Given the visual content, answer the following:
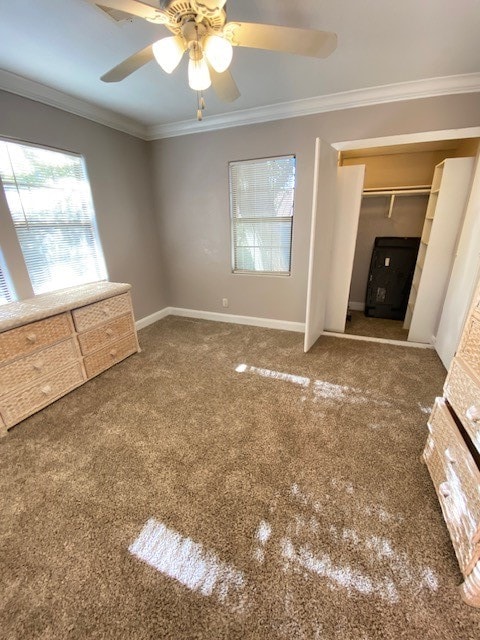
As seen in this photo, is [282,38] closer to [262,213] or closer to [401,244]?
[262,213]

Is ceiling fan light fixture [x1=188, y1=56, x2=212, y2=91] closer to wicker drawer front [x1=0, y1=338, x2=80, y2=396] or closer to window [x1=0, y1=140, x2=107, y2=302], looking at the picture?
window [x1=0, y1=140, x2=107, y2=302]

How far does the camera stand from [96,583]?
1055mm

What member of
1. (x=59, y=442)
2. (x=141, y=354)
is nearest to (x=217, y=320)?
(x=141, y=354)

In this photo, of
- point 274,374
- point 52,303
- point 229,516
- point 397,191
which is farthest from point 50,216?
point 397,191

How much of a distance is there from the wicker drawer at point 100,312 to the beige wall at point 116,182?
2.22 ft

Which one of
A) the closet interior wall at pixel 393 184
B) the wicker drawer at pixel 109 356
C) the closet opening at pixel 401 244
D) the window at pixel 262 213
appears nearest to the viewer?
the wicker drawer at pixel 109 356

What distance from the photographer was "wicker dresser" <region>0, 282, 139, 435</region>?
180 cm

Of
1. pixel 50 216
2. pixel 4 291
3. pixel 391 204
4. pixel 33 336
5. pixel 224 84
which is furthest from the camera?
pixel 391 204

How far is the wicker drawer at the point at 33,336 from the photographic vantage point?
1.76m

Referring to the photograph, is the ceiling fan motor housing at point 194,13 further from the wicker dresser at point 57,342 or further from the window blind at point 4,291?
the window blind at point 4,291

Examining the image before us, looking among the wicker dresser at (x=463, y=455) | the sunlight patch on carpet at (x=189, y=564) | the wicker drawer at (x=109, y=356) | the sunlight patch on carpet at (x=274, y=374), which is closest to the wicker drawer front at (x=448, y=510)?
the wicker dresser at (x=463, y=455)

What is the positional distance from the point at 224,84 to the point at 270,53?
577mm

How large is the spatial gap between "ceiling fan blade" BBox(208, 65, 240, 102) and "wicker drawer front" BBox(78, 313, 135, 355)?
1996mm

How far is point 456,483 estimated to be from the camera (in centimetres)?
111
